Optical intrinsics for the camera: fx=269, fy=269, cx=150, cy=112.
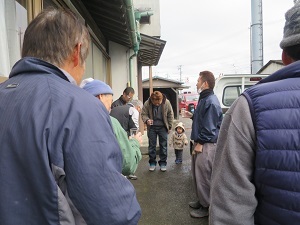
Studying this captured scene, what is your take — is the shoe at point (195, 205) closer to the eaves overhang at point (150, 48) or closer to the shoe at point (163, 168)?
the shoe at point (163, 168)

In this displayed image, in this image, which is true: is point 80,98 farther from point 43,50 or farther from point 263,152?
point 263,152

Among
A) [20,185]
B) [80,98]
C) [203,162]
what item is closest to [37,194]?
[20,185]

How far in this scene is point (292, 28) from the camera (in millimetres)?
1116

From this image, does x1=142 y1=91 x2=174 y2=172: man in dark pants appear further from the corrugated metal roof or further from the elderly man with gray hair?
the elderly man with gray hair

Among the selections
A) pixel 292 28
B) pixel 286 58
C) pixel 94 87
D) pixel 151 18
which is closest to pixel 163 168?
pixel 94 87

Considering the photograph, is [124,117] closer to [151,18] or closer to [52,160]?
[52,160]

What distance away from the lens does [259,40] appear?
15.0 meters

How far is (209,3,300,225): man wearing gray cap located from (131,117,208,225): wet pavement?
106 inches

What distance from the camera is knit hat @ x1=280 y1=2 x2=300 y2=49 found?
1094 millimetres

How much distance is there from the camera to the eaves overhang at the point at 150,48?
8.45 meters

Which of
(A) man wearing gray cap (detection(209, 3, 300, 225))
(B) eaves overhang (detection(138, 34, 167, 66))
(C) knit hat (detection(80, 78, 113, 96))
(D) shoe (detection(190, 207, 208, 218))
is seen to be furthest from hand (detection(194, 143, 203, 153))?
(B) eaves overhang (detection(138, 34, 167, 66))

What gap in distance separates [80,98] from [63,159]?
21 centimetres

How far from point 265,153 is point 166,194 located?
3.88m

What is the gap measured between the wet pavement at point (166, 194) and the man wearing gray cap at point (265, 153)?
2690mm
